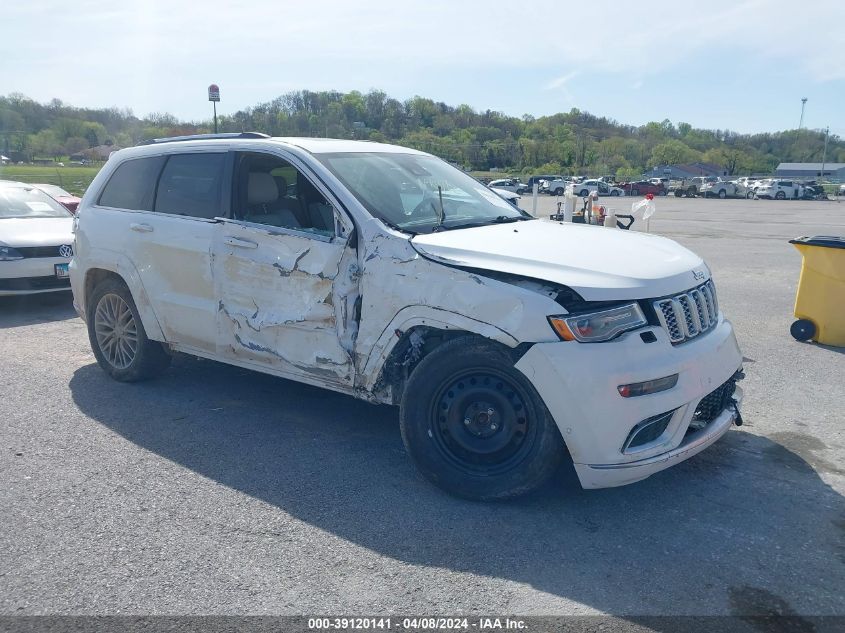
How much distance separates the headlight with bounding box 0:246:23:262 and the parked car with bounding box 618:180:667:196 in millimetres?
65923

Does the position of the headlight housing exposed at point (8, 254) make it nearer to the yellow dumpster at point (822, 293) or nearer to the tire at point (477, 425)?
the tire at point (477, 425)

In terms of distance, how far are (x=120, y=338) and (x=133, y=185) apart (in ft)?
4.07

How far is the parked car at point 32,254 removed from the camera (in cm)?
862

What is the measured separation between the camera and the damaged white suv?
3.43m

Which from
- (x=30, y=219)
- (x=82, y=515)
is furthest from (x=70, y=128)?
(x=82, y=515)

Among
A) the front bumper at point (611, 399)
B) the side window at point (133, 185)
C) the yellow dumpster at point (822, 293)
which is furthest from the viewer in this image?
the yellow dumpster at point (822, 293)

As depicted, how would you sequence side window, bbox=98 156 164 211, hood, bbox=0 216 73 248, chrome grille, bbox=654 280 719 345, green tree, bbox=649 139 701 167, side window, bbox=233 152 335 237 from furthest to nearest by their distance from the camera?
1. green tree, bbox=649 139 701 167
2. hood, bbox=0 216 73 248
3. side window, bbox=98 156 164 211
4. side window, bbox=233 152 335 237
5. chrome grille, bbox=654 280 719 345

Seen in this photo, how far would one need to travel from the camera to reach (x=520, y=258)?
3.66 metres

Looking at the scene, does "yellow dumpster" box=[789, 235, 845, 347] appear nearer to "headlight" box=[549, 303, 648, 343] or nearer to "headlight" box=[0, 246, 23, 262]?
"headlight" box=[549, 303, 648, 343]

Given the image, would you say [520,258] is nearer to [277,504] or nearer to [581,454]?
[581,454]

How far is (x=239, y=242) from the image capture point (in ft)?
15.3

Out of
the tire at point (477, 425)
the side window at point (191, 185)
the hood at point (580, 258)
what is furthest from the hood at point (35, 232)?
the tire at point (477, 425)

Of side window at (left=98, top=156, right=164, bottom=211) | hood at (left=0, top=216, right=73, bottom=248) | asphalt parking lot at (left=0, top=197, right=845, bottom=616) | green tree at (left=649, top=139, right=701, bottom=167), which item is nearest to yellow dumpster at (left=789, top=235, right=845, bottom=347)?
asphalt parking lot at (left=0, top=197, right=845, bottom=616)

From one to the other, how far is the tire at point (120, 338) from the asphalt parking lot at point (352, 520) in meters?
0.22
